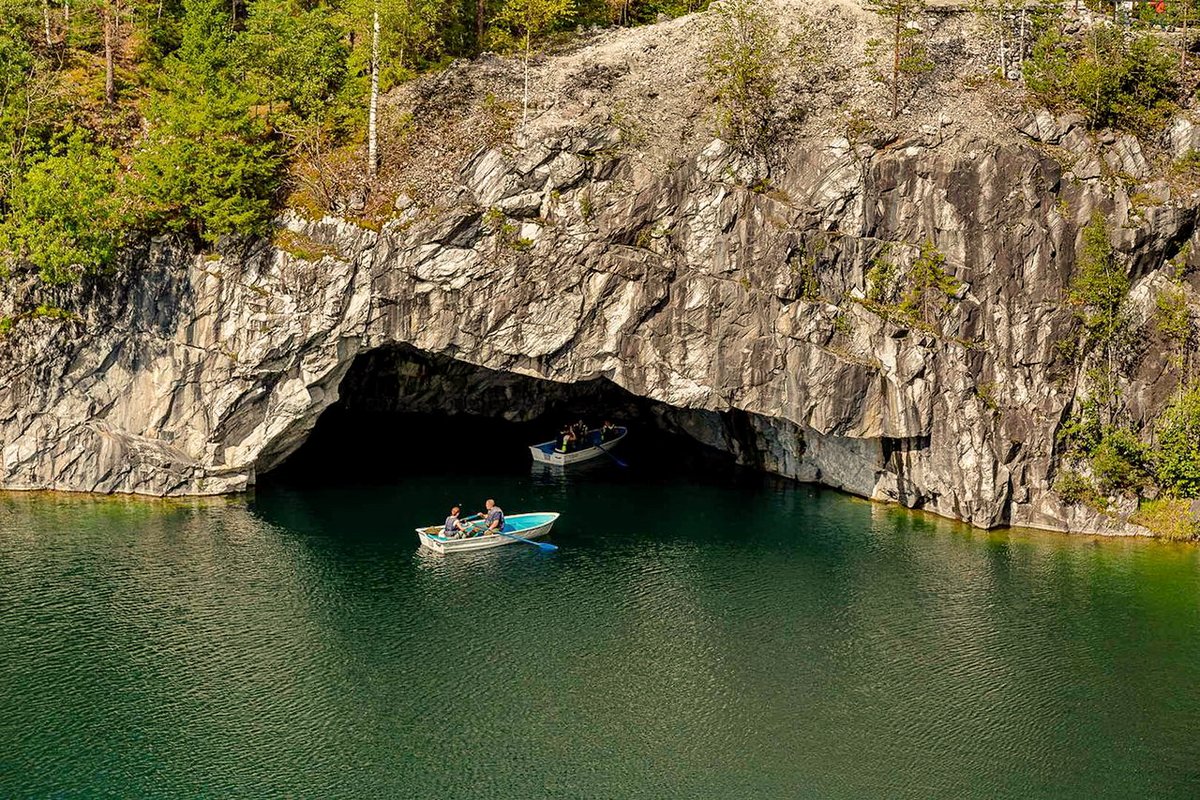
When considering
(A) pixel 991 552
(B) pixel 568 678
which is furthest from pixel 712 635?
(A) pixel 991 552

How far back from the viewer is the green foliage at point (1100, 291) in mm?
43875

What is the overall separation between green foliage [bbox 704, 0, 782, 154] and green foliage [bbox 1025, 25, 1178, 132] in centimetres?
1168

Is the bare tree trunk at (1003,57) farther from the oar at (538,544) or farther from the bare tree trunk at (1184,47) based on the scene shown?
the oar at (538,544)

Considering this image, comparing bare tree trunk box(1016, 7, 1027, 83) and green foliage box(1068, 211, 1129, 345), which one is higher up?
bare tree trunk box(1016, 7, 1027, 83)

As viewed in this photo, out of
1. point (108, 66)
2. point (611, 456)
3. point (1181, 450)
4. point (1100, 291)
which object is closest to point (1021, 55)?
point (1100, 291)

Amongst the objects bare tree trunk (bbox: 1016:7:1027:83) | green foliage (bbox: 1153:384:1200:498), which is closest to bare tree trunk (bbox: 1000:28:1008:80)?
bare tree trunk (bbox: 1016:7:1027:83)

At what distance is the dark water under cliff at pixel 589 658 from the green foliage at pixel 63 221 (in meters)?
9.91

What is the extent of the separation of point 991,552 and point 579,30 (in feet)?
115

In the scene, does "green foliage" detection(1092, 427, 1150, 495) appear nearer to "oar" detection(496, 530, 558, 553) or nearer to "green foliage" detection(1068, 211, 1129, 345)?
"green foliage" detection(1068, 211, 1129, 345)

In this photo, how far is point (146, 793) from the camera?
81.5 ft

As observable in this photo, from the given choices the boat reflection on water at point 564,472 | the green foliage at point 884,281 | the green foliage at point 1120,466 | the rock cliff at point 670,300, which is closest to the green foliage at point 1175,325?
the rock cliff at point 670,300

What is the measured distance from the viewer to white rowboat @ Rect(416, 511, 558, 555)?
41438 millimetres

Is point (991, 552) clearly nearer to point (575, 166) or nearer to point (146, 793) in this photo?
point (575, 166)

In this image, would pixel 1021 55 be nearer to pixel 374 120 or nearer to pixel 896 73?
pixel 896 73
